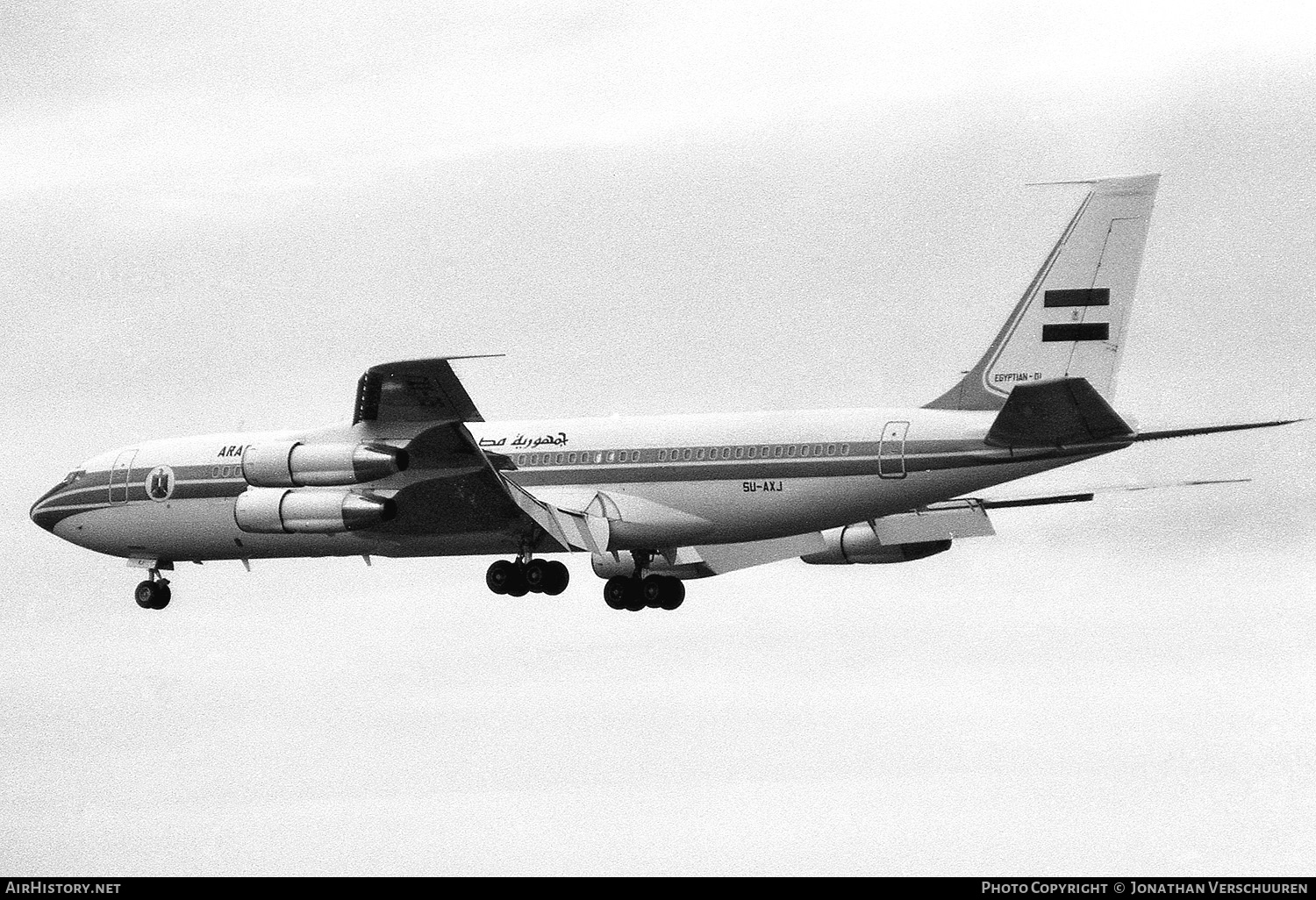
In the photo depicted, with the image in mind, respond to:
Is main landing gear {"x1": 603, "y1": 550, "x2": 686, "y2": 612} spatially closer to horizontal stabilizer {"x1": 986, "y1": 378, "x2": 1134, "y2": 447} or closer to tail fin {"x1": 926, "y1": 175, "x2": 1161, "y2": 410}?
tail fin {"x1": 926, "y1": 175, "x2": 1161, "y2": 410}

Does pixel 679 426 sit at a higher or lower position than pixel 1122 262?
lower

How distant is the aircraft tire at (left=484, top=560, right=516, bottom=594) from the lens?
41.8 m

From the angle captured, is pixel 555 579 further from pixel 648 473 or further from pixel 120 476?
pixel 120 476

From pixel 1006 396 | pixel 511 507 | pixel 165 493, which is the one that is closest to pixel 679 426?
pixel 511 507

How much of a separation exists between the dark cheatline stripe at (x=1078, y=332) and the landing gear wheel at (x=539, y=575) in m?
10.6

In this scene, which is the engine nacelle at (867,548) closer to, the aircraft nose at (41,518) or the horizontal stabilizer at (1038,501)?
the horizontal stabilizer at (1038,501)

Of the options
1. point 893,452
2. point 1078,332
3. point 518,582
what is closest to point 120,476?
point 518,582

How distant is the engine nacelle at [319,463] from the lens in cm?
3825

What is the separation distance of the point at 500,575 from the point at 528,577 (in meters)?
0.61

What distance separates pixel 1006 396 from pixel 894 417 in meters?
2.04

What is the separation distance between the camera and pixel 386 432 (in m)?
38.8

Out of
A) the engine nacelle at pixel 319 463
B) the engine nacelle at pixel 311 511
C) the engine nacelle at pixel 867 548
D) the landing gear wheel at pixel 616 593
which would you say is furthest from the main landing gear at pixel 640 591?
the engine nacelle at pixel 319 463
